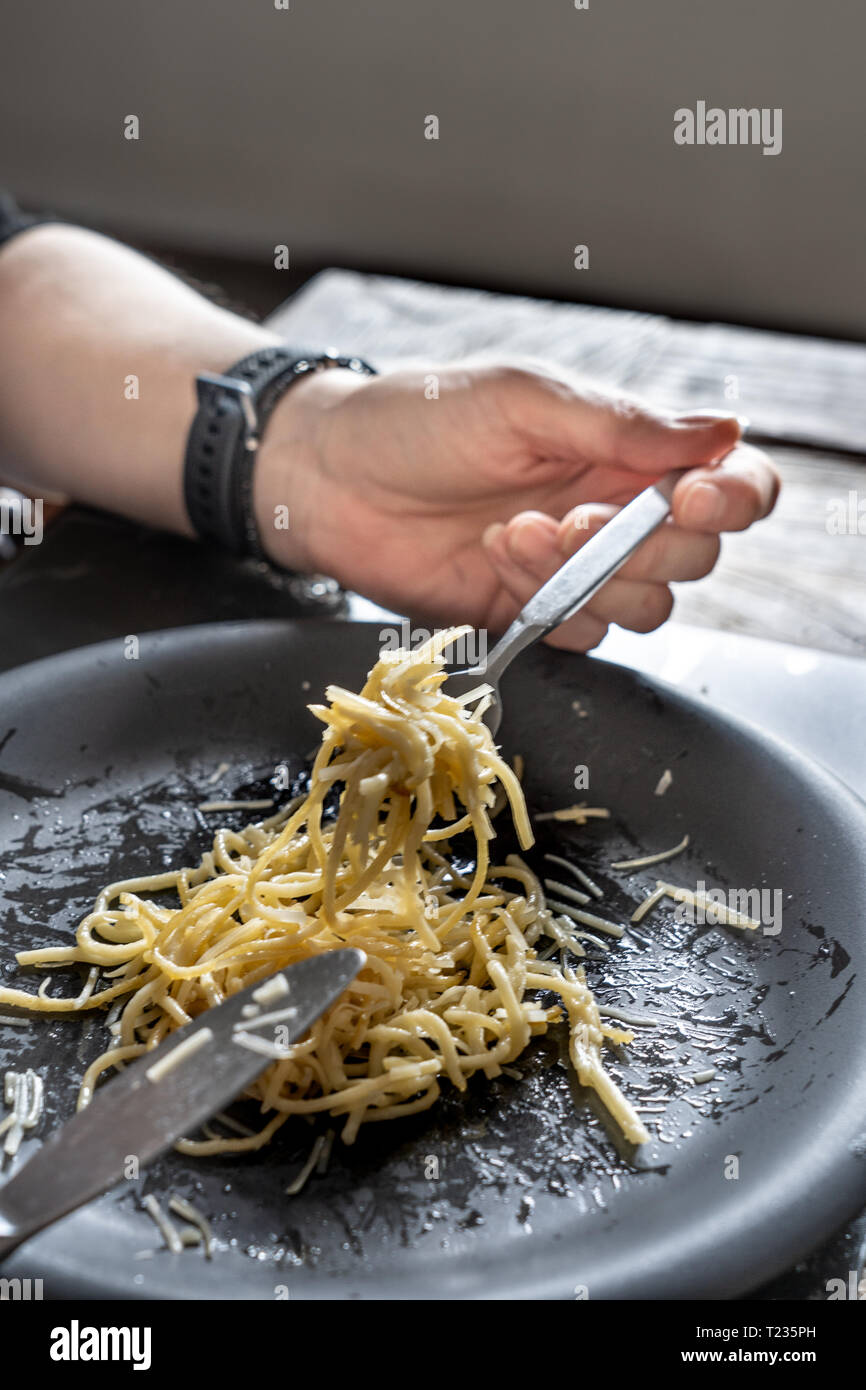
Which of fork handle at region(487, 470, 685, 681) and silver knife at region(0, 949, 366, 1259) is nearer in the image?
silver knife at region(0, 949, 366, 1259)

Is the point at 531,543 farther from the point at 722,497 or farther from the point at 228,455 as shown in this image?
the point at 228,455

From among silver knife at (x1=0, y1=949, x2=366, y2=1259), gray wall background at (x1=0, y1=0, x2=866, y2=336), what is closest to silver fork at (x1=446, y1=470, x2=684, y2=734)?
silver knife at (x1=0, y1=949, x2=366, y2=1259)

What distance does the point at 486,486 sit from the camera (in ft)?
4.47

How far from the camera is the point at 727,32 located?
9.54ft

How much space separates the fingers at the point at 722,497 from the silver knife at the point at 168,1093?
58 cm

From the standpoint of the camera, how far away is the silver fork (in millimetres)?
1063

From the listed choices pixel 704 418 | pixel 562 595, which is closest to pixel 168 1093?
pixel 562 595

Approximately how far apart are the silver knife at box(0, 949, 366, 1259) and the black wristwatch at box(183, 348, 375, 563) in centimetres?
72

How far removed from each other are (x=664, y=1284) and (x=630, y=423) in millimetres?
800

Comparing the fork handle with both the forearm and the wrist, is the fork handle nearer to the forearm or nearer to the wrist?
the wrist

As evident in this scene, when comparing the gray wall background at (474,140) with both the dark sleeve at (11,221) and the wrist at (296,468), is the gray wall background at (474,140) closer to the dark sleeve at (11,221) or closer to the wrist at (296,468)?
the dark sleeve at (11,221)

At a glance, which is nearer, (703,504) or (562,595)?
(562,595)

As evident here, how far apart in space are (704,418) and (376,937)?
590 millimetres
